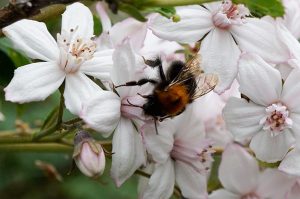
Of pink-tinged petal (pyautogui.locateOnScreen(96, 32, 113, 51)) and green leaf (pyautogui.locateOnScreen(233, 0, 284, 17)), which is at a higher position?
green leaf (pyautogui.locateOnScreen(233, 0, 284, 17))

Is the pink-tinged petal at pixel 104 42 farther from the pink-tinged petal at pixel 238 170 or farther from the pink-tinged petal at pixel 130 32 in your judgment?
the pink-tinged petal at pixel 238 170

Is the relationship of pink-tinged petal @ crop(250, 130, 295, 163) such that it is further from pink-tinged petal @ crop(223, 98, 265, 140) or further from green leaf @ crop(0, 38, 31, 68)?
green leaf @ crop(0, 38, 31, 68)

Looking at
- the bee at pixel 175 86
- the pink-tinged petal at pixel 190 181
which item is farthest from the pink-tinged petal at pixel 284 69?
the pink-tinged petal at pixel 190 181

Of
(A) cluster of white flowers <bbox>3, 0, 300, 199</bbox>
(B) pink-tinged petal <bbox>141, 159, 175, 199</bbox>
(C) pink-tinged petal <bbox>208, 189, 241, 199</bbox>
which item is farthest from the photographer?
(C) pink-tinged petal <bbox>208, 189, 241, 199</bbox>

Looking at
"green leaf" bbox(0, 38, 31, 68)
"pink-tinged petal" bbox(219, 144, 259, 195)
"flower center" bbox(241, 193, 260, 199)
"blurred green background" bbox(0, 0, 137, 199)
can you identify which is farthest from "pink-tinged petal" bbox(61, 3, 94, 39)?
"blurred green background" bbox(0, 0, 137, 199)

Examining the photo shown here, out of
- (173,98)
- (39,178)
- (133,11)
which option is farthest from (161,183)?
(39,178)

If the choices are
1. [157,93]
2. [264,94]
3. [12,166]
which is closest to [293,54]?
[264,94]

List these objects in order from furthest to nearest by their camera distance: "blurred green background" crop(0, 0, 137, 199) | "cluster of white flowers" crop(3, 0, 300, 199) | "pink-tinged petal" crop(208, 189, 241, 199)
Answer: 1. "blurred green background" crop(0, 0, 137, 199)
2. "pink-tinged petal" crop(208, 189, 241, 199)
3. "cluster of white flowers" crop(3, 0, 300, 199)
